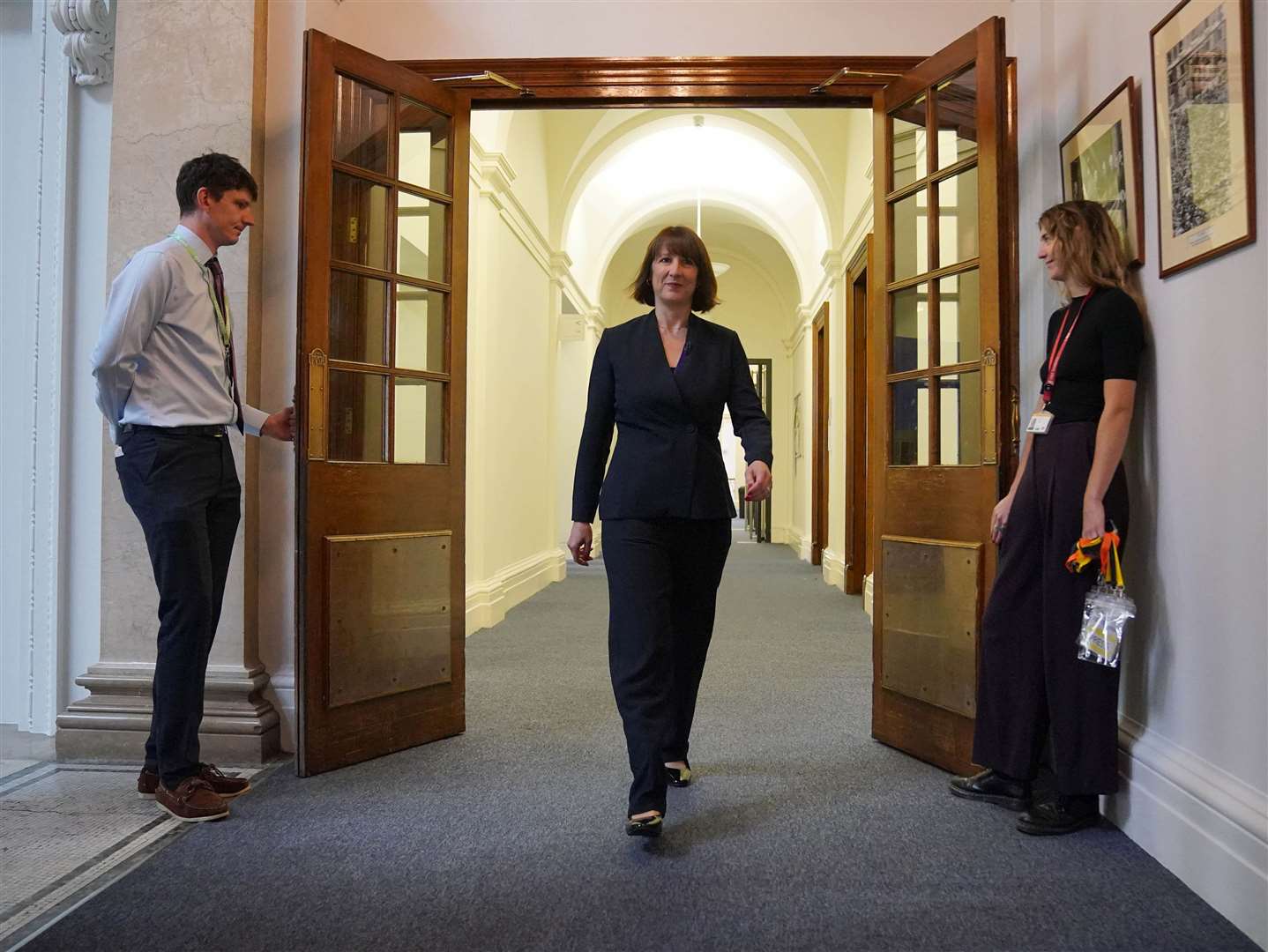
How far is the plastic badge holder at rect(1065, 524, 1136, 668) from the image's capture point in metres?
2.50

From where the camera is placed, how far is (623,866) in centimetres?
238

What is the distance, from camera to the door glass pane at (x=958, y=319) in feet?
10.8

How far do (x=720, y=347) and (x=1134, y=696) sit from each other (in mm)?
1531

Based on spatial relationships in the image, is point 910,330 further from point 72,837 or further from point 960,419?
point 72,837

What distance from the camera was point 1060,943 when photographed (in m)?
1.97

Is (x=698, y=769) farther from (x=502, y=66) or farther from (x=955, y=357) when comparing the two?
(x=502, y=66)

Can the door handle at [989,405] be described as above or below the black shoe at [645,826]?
above

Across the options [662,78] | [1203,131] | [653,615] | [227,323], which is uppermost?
[662,78]

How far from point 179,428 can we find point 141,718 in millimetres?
1204

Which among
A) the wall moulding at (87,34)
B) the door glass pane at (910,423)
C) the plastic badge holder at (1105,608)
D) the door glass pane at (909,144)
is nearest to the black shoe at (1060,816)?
the plastic badge holder at (1105,608)

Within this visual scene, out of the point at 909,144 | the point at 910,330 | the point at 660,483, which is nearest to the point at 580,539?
the point at 660,483

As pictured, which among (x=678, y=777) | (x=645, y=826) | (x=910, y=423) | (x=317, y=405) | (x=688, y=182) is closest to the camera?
(x=645, y=826)

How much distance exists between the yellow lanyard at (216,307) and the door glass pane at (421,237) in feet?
2.61

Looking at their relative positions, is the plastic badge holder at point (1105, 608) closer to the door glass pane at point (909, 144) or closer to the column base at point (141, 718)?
the door glass pane at point (909, 144)
